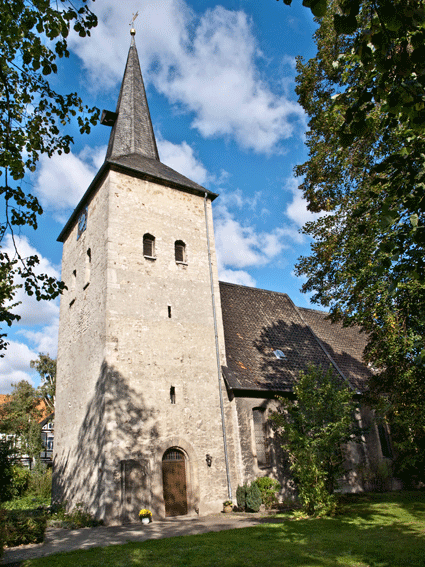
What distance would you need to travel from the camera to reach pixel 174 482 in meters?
13.9

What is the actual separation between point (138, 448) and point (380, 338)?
318 inches

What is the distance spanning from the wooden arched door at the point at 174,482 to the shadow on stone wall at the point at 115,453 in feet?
1.52

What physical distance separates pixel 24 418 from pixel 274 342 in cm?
2349

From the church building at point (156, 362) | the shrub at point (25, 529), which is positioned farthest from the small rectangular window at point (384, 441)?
the shrub at point (25, 529)

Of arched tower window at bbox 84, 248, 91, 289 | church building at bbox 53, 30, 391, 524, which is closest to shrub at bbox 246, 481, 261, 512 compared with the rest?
church building at bbox 53, 30, 391, 524

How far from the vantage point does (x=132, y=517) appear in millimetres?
12625

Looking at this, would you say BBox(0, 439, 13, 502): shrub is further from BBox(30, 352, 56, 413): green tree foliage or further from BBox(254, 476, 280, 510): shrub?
BBox(30, 352, 56, 413): green tree foliage

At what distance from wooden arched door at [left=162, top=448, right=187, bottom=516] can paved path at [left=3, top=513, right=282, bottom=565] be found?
15.7 inches

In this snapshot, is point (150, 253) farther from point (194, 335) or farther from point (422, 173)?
point (422, 173)

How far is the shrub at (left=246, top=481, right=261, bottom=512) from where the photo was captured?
1384 cm

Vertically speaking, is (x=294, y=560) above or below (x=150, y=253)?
below

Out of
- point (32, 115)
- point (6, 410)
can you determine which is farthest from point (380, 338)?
point (6, 410)

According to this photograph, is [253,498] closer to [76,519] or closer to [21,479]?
[76,519]

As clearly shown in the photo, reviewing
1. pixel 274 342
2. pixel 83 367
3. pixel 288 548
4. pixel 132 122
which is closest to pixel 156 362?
pixel 83 367
